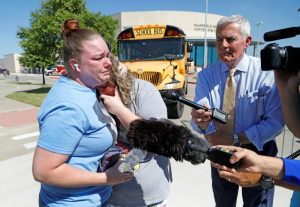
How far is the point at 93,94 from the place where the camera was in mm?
1603

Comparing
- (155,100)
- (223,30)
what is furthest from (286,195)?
(155,100)

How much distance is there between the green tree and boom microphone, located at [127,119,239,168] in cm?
1738

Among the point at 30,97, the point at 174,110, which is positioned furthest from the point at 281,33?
the point at 30,97

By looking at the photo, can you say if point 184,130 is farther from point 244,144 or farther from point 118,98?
point 244,144

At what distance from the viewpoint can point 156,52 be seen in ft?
30.7

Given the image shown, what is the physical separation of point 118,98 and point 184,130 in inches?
21.7

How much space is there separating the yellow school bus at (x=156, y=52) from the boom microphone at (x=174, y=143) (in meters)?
7.34

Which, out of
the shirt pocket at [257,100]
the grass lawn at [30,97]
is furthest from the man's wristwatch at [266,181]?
the grass lawn at [30,97]

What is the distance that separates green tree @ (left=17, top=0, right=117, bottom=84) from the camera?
18.2 metres

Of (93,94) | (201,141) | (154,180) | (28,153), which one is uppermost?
(93,94)

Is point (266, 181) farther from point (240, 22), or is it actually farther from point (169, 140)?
point (240, 22)

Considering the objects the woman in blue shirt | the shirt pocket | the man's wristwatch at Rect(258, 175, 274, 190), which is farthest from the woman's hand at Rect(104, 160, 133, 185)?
the shirt pocket

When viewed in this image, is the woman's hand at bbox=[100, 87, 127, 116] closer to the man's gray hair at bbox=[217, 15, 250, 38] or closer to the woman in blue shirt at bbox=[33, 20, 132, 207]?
the woman in blue shirt at bbox=[33, 20, 132, 207]

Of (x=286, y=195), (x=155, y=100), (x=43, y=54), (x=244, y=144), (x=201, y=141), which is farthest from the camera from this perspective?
(x=43, y=54)
